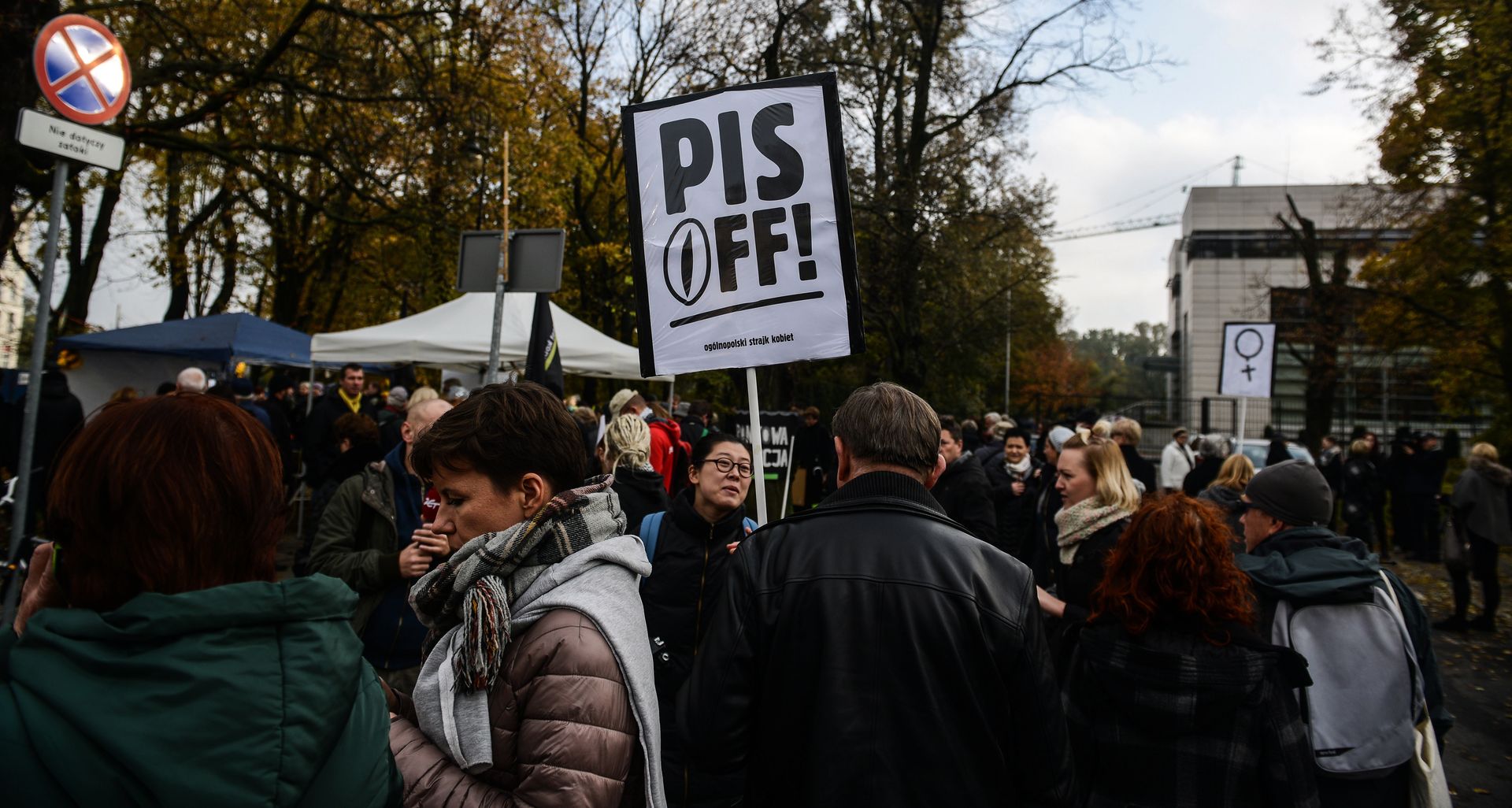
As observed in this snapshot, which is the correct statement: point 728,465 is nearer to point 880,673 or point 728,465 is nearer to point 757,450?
point 757,450

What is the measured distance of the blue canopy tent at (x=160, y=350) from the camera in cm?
1445

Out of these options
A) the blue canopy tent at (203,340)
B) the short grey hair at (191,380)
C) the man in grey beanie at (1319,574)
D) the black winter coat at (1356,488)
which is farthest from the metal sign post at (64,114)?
the black winter coat at (1356,488)

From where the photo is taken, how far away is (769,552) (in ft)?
7.25

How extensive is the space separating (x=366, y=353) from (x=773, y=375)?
11.1m

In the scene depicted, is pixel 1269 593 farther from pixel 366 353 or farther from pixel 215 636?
pixel 366 353

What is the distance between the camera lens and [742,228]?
3266mm

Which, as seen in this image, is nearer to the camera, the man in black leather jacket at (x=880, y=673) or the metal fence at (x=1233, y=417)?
the man in black leather jacket at (x=880, y=673)

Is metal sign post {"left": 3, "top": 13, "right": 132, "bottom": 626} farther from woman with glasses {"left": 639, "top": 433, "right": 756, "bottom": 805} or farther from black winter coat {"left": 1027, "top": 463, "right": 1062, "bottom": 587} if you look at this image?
black winter coat {"left": 1027, "top": 463, "right": 1062, "bottom": 587}

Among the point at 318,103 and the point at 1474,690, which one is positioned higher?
the point at 318,103

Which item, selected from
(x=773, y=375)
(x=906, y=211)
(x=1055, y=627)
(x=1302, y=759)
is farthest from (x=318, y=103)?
(x=1302, y=759)

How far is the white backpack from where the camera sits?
2824 millimetres

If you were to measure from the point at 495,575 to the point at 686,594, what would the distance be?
6.23ft

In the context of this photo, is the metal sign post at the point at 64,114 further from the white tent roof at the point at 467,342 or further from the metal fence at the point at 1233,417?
the metal fence at the point at 1233,417

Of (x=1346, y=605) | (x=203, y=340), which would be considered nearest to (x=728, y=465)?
(x=1346, y=605)
